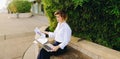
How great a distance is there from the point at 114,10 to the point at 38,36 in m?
1.64

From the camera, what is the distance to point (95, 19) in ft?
12.2

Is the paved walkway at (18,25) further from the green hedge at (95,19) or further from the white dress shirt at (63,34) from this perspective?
the white dress shirt at (63,34)

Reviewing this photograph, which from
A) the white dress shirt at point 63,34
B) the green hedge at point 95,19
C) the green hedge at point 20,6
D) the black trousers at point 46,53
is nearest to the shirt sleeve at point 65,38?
the white dress shirt at point 63,34

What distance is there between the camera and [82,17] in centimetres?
400

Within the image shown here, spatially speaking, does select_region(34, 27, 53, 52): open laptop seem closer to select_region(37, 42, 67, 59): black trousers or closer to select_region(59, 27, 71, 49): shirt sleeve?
select_region(37, 42, 67, 59): black trousers

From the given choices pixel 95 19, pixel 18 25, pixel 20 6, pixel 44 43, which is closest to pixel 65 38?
pixel 44 43

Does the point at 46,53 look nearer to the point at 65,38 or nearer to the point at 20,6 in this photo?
the point at 65,38

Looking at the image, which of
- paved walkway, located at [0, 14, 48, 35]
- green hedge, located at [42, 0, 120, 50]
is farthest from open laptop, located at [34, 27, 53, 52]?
paved walkway, located at [0, 14, 48, 35]

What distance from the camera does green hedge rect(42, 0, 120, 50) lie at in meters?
3.37

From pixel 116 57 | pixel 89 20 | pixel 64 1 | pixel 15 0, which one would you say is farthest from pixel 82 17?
pixel 15 0

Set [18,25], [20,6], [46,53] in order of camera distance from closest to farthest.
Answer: [46,53] → [18,25] → [20,6]

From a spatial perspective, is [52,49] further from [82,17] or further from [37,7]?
[37,7]

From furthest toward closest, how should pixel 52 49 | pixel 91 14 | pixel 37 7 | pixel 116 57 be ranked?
pixel 37 7, pixel 91 14, pixel 52 49, pixel 116 57

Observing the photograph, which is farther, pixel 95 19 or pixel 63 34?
pixel 95 19
